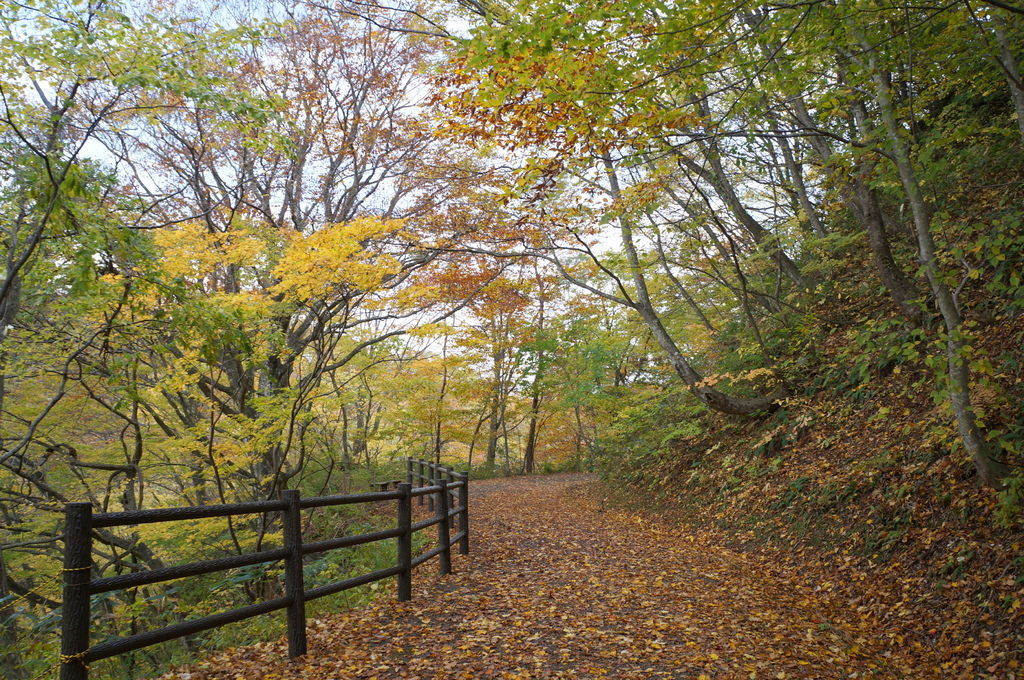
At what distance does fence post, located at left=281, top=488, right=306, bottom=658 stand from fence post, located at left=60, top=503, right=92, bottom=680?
1273 mm

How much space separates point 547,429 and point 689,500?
16145mm

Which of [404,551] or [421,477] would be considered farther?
[421,477]

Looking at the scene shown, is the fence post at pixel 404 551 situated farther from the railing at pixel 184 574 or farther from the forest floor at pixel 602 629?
the forest floor at pixel 602 629

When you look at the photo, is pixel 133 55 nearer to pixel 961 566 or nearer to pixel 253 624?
pixel 253 624

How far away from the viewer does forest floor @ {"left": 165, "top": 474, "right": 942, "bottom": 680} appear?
160 inches

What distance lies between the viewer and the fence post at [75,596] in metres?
3.19

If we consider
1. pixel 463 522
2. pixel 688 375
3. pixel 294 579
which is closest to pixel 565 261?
pixel 688 375

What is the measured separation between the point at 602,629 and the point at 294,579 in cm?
260

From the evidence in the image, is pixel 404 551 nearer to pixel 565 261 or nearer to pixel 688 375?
pixel 688 375

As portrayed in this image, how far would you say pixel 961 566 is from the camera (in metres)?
4.60

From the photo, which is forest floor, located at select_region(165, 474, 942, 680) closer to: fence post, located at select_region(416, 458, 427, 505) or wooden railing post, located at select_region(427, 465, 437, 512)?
wooden railing post, located at select_region(427, 465, 437, 512)

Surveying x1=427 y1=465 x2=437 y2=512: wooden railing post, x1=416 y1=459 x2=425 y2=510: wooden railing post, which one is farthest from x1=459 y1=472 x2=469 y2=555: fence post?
x1=416 y1=459 x2=425 y2=510: wooden railing post

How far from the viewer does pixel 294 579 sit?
4367 millimetres

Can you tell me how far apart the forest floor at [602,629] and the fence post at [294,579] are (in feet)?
0.46
